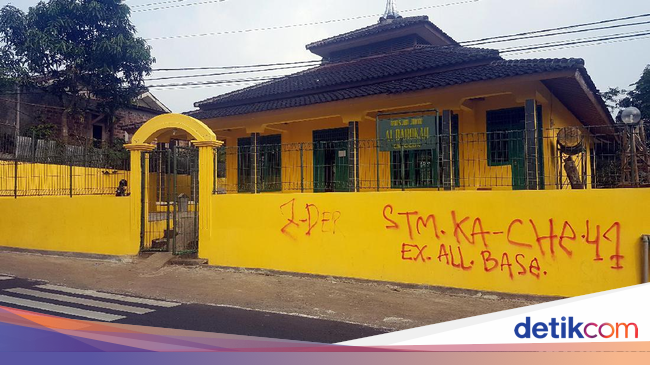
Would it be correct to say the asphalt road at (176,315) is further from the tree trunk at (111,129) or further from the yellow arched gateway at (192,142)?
the tree trunk at (111,129)

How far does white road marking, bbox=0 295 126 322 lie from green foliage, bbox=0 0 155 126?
14045 millimetres

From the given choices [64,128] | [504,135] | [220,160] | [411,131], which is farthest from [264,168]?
[64,128]

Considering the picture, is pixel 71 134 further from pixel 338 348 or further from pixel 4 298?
pixel 338 348

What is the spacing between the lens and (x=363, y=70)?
14.0m

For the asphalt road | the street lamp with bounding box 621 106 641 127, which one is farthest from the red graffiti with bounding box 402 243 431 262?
the street lamp with bounding box 621 106 641 127

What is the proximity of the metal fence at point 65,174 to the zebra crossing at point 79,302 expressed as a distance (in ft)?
14.4

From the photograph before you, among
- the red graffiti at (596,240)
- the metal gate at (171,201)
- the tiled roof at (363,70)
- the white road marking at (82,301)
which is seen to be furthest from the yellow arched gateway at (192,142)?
the red graffiti at (596,240)

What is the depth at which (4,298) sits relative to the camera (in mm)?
6953

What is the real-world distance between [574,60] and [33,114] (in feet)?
68.3

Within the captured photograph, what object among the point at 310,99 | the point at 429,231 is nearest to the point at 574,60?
the point at 429,231

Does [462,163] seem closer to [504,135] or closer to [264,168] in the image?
[504,135]

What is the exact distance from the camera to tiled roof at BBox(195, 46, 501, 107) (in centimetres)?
1201

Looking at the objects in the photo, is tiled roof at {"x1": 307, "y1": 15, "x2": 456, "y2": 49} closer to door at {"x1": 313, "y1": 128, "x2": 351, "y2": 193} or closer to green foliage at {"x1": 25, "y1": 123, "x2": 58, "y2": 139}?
door at {"x1": 313, "y1": 128, "x2": 351, "y2": 193}

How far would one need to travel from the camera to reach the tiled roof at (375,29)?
15.2 m
